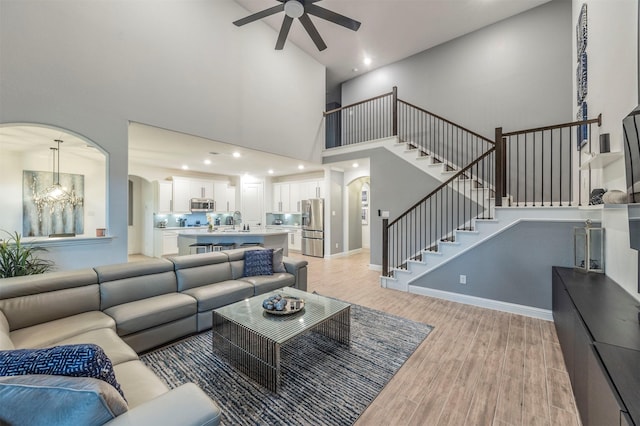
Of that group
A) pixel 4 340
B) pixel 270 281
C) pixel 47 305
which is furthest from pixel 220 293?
pixel 4 340

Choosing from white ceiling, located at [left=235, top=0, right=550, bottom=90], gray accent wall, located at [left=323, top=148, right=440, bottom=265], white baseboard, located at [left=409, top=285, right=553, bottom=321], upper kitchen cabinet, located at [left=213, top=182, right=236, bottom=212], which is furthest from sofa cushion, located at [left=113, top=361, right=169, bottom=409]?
upper kitchen cabinet, located at [left=213, top=182, right=236, bottom=212]

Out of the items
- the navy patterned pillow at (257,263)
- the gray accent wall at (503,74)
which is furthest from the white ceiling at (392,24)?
the navy patterned pillow at (257,263)

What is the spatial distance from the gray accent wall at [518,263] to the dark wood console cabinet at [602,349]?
32.1 inches

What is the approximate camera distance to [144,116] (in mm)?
3916

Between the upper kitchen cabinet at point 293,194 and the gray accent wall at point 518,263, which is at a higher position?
the upper kitchen cabinet at point 293,194

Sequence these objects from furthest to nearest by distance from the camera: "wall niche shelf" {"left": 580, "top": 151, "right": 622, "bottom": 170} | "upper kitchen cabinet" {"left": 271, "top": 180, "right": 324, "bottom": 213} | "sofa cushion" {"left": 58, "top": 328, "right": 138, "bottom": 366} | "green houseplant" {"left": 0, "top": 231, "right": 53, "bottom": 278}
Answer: "upper kitchen cabinet" {"left": 271, "top": 180, "right": 324, "bottom": 213}, "green houseplant" {"left": 0, "top": 231, "right": 53, "bottom": 278}, "wall niche shelf" {"left": 580, "top": 151, "right": 622, "bottom": 170}, "sofa cushion" {"left": 58, "top": 328, "right": 138, "bottom": 366}

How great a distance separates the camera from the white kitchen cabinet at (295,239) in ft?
28.1

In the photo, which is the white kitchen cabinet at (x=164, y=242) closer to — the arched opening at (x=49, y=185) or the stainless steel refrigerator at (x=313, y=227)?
the arched opening at (x=49, y=185)

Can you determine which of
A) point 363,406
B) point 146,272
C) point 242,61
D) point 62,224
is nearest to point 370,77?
point 242,61

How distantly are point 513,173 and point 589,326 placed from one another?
453 cm

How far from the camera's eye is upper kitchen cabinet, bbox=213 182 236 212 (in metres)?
8.88

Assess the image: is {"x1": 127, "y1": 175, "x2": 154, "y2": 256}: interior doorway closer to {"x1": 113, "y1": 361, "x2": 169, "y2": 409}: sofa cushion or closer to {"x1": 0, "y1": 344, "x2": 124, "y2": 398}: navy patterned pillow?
Result: {"x1": 113, "y1": 361, "x2": 169, "y2": 409}: sofa cushion

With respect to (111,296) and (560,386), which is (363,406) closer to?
(560,386)

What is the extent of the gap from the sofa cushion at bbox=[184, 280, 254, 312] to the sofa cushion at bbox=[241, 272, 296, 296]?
3.7 inches
